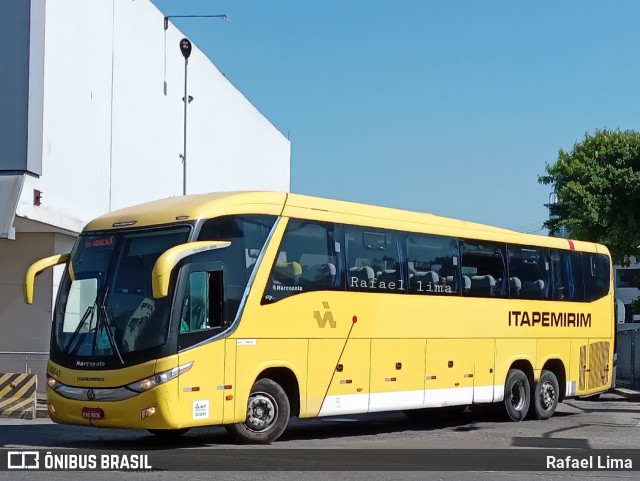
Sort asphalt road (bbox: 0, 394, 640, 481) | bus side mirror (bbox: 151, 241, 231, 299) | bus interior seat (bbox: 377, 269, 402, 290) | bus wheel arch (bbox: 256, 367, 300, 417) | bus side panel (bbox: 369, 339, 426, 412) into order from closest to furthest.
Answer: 1. asphalt road (bbox: 0, 394, 640, 481)
2. bus side mirror (bbox: 151, 241, 231, 299)
3. bus wheel arch (bbox: 256, 367, 300, 417)
4. bus side panel (bbox: 369, 339, 426, 412)
5. bus interior seat (bbox: 377, 269, 402, 290)

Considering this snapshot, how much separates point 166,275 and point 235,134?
103 feet

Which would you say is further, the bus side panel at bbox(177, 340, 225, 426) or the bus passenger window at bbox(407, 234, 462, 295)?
the bus passenger window at bbox(407, 234, 462, 295)

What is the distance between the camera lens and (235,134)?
43.3 metres

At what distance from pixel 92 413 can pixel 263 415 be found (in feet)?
7.99

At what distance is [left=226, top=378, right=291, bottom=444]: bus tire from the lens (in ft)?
47.6

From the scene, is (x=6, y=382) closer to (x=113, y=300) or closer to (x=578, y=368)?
(x=113, y=300)

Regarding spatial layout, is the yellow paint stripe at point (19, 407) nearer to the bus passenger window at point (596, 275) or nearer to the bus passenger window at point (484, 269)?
the bus passenger window at point (484, 269)

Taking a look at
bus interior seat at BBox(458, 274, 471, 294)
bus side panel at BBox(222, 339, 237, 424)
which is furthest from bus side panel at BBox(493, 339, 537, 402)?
bus side panel at BBox(222, 339, 237, 424)

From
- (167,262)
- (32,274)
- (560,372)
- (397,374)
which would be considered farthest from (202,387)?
(560,372)

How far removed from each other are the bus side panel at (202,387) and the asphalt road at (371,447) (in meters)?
0.45

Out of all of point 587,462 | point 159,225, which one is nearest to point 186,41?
point 159,225

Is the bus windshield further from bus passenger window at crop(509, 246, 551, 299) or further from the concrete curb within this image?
the concrete curb

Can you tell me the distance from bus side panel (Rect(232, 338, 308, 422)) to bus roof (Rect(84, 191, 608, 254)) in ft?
5.96
